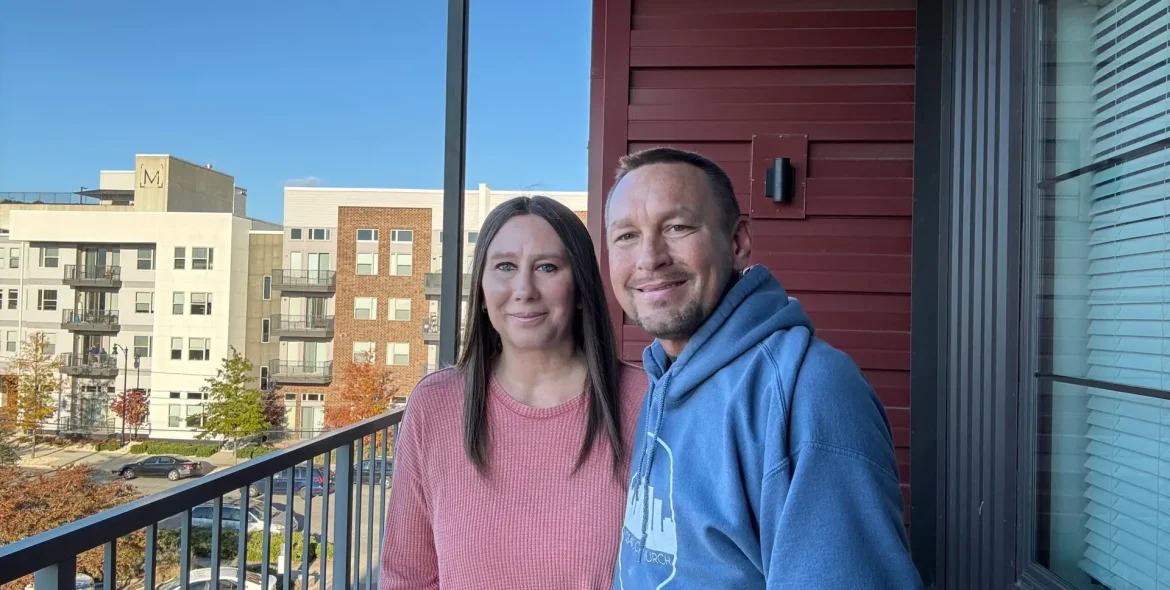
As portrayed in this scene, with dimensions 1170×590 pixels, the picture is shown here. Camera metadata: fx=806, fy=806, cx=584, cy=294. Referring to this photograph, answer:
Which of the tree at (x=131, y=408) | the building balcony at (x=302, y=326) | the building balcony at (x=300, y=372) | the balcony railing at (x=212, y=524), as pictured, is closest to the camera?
the balcony railing at (x=212, y=524)

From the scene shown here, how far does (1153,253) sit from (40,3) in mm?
74593

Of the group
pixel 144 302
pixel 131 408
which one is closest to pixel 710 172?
pixel 131 408

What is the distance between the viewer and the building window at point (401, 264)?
143ft

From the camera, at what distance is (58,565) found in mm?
972

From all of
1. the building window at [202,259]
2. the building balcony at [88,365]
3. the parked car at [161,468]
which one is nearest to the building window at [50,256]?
the building balcony at [88,365]

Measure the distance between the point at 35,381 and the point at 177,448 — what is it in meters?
8.28

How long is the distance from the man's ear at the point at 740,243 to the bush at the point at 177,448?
143 ft

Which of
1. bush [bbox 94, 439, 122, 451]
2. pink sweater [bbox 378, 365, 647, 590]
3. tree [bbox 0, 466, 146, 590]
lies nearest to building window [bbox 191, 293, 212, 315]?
bush [bbox 94, 439, 122, 451]

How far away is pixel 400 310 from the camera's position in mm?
43781

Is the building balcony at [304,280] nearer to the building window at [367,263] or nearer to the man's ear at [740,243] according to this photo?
the building window at [367,263]

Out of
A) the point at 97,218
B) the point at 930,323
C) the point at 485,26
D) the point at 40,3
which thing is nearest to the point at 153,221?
the point at 97,218

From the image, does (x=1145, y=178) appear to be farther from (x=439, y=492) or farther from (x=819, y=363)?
(x=439, y=492)

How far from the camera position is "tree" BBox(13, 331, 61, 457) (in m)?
38.3

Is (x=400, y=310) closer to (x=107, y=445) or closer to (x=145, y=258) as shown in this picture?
(x=145, y=258)
